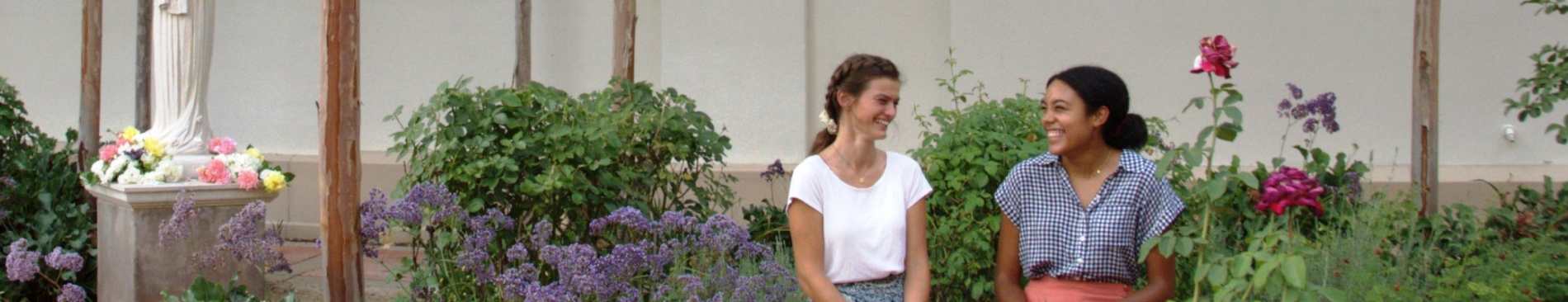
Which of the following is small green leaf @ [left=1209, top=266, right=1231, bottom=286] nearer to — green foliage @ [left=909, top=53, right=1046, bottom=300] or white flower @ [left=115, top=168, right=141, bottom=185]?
green foliage @ [left=909, top=53, right=1046, bottom=300]

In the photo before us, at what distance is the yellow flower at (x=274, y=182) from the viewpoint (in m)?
4.77

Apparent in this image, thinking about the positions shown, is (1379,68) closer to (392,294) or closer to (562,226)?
(562,226)

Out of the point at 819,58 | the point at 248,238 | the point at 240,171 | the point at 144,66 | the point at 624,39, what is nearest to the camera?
the point at 248,238

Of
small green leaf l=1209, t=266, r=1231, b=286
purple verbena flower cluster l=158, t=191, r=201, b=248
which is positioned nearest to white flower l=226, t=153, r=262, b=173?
purple verbena flower cluster l=158, t=191, r=201, b=248

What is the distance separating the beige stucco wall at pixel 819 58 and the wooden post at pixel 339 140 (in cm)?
368

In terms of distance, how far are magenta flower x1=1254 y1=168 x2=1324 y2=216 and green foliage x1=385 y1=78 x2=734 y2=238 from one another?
2277 millimetres

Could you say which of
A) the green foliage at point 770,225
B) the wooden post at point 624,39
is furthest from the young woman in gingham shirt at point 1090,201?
the wooden post at point 624,39

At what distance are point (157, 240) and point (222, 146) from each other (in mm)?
449

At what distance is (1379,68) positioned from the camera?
653 centimetres

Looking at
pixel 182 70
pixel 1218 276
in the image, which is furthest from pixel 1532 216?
pixel 182 70

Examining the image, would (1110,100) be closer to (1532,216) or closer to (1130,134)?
(1130,134)

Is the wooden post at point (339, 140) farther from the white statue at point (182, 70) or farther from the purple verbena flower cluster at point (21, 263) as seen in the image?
the purple verbena flower cluster at point (21, 263)

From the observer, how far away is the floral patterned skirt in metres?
2.79

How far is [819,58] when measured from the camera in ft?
24.3
